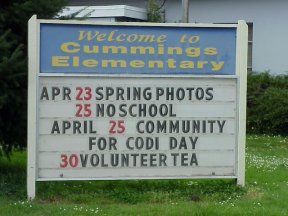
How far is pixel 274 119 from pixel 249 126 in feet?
3.46

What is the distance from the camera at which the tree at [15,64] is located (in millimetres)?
8719

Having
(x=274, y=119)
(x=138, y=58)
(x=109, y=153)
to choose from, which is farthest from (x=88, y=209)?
(x=274, y=119)

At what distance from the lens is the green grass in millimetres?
8000

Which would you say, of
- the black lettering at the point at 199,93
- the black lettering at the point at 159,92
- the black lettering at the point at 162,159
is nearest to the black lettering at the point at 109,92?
the black lettering at the point at 159,92

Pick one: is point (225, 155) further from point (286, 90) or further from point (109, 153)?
point (286, 90)

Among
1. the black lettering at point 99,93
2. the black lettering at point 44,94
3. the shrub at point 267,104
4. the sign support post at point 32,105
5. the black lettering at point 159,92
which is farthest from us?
the shrub at point 267,104

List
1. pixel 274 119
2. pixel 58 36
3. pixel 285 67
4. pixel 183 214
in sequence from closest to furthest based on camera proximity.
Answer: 1. pixel 183 214
2. pixel 58 36
3. pixel 274 119
4. pixel 285 67

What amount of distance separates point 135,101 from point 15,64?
1675 millimetres

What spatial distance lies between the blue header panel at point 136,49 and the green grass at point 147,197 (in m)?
1.66

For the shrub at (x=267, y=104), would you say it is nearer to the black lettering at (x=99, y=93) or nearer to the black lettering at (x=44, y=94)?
the black lettering at (x=99, y=93)

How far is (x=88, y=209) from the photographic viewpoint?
8.02 metres

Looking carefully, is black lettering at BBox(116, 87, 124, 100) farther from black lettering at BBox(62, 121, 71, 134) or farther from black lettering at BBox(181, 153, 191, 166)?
black lettering at BBox(181, 153, 191, 166)

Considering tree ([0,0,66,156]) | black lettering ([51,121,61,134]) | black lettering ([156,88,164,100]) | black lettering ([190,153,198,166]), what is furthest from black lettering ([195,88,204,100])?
tree ([0,0,66,156])

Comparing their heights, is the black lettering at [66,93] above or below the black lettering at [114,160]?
above
